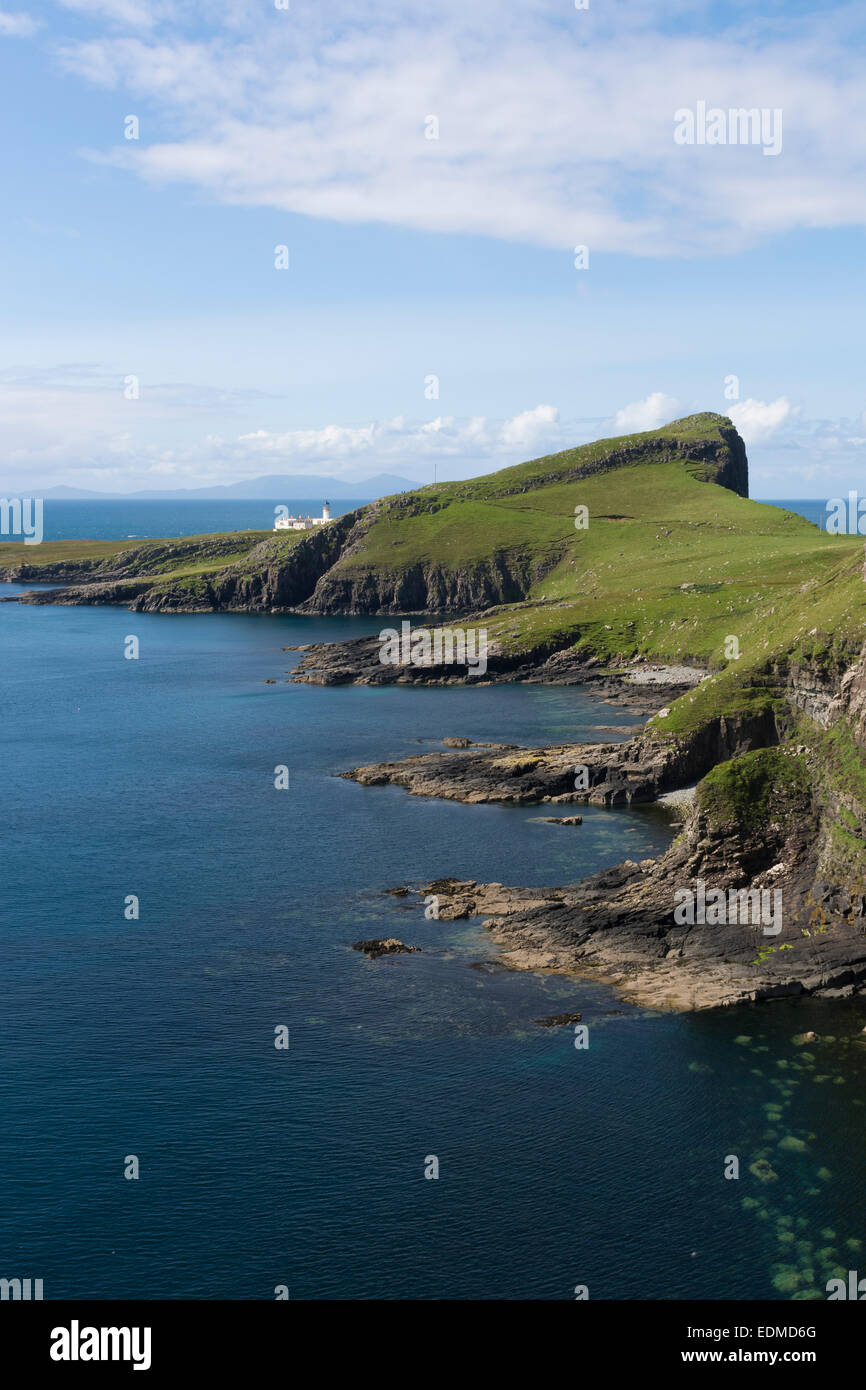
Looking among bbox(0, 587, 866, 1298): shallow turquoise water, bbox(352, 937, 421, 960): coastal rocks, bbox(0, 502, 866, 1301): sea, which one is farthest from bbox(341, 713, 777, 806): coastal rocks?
bbox(352, 937, 421, 960): coastal rocks

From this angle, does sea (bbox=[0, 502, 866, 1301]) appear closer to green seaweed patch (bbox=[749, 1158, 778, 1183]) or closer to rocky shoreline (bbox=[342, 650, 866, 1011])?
green seaweed patch (bbox=[749, 1158, 778, 1183])

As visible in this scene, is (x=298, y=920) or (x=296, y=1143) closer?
(x=296, y=1143)

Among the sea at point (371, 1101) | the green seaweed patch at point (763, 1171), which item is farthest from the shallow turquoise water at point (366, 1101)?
the green seaweed patch at point (763, 1171)

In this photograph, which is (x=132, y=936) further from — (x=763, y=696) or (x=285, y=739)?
(x=285, y=739)

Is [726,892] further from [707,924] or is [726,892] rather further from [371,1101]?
[371,1101]

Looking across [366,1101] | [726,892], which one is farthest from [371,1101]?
[726,892]

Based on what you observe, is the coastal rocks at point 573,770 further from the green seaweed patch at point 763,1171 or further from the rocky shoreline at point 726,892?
the green seaweed patch at point 763,1171
